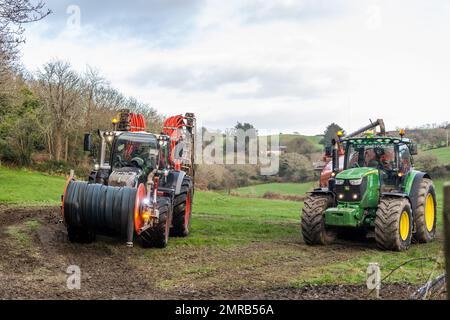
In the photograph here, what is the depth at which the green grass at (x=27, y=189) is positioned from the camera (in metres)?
23.8

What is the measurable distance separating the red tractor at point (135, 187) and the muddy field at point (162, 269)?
0.49m

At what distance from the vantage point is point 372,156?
40.1 feet

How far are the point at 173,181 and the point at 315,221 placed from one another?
3.22m

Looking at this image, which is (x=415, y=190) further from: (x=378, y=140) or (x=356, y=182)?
(x=356, y=182)

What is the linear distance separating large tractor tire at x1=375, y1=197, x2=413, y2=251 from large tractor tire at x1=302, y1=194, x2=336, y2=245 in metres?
1.12

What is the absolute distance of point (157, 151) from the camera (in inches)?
462

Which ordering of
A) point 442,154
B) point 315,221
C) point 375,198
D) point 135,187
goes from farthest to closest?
1. point 442,154
2. point 375,198
3. point 315,221
4. point 135,187

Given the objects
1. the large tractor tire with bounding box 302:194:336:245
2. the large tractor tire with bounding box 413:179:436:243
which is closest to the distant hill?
the large tractor tire with bounding box 413:179:436:243

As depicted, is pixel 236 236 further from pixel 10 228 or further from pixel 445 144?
pixel 445 144

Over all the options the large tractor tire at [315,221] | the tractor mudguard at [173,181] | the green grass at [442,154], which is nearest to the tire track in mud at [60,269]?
the tractor mudguard at [173,181]

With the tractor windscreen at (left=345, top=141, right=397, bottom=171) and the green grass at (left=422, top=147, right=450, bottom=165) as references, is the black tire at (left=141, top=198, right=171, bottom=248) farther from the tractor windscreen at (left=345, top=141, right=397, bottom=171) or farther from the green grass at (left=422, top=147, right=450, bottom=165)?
the green grass at (left=422, top=147, right=450, bottom=165)

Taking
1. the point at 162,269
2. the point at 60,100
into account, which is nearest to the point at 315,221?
the point at 162,269

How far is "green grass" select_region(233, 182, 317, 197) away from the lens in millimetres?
36781
